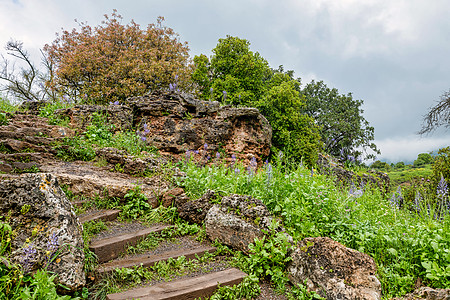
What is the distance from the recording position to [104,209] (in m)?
4.74

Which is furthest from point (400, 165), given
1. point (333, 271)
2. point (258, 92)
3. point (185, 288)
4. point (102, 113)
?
point (185, 288)

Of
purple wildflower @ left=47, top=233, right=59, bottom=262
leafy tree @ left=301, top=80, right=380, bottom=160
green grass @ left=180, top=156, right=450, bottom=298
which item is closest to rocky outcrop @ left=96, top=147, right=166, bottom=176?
green grass @ left=180, top=156, right=450, bottom=298

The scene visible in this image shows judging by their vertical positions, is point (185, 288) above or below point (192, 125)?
below

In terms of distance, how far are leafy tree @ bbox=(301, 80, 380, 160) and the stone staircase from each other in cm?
2424

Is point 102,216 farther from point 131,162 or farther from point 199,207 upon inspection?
point 131,162

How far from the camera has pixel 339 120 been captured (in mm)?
27141

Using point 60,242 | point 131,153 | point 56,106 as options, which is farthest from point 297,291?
point 56,106

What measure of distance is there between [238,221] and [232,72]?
13.2 meters

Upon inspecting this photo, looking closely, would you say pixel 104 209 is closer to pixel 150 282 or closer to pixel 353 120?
pixel 150 282

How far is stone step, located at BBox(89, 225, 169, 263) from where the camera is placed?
3505 mm

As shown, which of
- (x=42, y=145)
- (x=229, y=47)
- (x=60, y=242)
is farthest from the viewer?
(x=229, y=47)

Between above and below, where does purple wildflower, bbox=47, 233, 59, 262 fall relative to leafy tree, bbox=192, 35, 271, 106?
below

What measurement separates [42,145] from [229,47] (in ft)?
40.9

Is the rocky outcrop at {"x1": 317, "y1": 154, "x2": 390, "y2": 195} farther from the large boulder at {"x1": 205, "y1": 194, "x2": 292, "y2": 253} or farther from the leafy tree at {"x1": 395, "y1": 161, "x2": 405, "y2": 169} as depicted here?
the leafy tree at {"x1": 395, "y1": 161, "x2": 405, "y2": 169}
